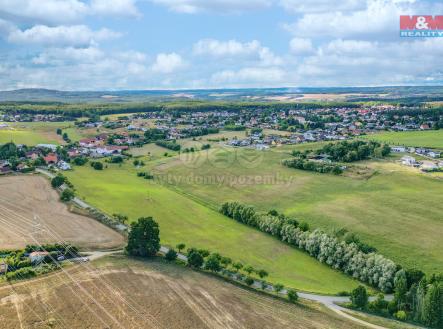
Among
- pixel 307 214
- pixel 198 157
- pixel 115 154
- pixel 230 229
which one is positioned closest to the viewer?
pixel 230 229

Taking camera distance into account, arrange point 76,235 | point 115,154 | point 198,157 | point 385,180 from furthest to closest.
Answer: point 115,154, point 198,157, point 385,180, point 76,235

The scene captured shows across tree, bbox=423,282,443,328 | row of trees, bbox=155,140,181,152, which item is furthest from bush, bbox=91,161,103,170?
tree, bbox=423,282,443,328

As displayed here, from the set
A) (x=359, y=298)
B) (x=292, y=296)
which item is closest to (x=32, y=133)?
Answer: (x=292, y=296)

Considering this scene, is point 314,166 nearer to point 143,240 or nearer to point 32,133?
point 143,240

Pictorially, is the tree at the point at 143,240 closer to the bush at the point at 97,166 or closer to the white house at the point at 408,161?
the bush at the point at 97,166

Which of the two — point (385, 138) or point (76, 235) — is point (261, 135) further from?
point (76, 235)

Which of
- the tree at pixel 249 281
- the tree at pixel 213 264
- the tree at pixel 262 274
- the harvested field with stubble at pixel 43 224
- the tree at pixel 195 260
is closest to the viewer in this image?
the tree at pixel 249 281

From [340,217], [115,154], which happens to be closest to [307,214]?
[340,217]

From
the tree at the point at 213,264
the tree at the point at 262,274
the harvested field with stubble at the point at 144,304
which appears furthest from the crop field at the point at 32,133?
the tree at the point at 262,274
